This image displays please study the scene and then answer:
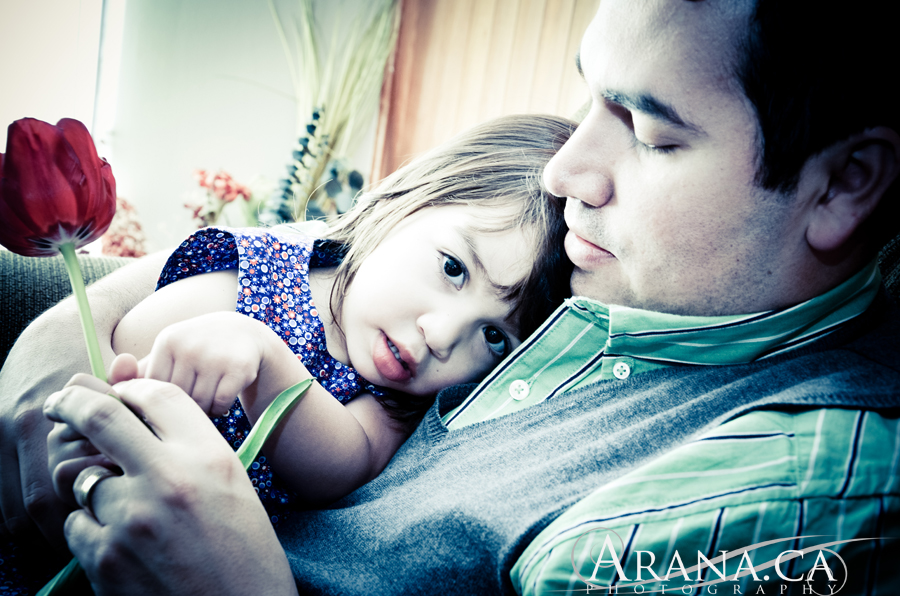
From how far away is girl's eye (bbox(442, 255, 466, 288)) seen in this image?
951mm

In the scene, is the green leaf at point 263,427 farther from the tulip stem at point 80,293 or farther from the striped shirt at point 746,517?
the striped shirt at point 746,517

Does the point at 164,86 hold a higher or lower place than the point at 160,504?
higher

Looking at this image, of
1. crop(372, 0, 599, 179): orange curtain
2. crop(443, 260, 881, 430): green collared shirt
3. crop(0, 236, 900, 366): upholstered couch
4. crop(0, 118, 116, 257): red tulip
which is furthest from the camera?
crop(372, 0, 599, 179): orange curtain

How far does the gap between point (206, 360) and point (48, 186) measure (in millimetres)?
290

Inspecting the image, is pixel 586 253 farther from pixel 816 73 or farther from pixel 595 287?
pixel 816 73

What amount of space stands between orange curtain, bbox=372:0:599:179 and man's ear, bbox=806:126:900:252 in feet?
6.52

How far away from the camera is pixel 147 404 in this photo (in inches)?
19.8

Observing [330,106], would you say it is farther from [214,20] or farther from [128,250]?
[128,250]

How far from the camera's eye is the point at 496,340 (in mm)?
1022

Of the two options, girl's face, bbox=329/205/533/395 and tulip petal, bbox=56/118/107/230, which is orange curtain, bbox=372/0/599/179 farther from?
tulip petal, bbox=56/118/107/230

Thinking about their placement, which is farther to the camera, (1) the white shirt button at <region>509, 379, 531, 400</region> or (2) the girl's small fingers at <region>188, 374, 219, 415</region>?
(1) the white shirt button at <region>509, 379, 531, 400</region>

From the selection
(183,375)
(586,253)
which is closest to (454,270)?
(586,253)

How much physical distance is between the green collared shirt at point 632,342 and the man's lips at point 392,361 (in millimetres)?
107

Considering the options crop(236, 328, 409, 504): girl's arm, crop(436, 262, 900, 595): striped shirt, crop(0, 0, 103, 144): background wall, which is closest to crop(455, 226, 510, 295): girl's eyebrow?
crop(236, 328, 409, 504): girl's arm
